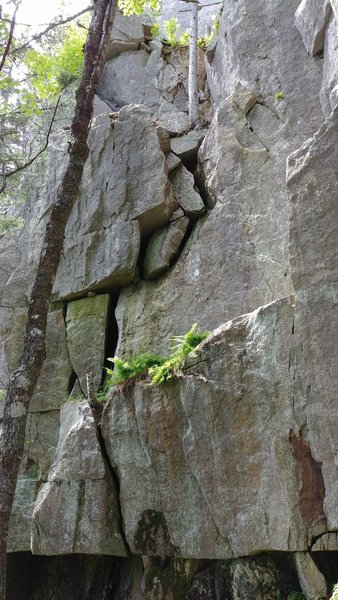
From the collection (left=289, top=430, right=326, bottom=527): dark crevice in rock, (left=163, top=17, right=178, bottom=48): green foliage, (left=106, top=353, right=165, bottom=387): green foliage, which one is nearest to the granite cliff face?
(left=289, top=430, right=326, bottom=527): dark crevice in rock

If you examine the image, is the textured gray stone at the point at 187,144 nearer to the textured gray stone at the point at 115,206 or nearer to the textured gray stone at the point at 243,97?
the textured gray stone at the point at 115,206

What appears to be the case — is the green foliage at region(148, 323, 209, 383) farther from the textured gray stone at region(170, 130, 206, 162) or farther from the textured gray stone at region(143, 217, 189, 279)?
Result: the textured gray stone at region(170, 130, 206, 162)

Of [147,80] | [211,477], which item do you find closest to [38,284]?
[211,477]

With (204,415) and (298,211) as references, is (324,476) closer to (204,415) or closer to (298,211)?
(204,415)

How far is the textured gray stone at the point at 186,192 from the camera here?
13.0 metres

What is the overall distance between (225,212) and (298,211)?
3.90 meters

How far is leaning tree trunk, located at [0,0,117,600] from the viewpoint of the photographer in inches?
292

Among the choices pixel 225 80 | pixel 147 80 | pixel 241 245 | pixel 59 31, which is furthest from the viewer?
pixel 59 31

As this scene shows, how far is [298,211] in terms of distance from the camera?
332 inches

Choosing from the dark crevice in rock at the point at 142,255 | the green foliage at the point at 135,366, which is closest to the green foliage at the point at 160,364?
the green foliage at the point at 135,366

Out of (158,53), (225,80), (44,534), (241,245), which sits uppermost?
(158,53)

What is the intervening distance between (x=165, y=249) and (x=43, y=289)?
4.63m

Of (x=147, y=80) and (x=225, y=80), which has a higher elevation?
(x=147, y=80)

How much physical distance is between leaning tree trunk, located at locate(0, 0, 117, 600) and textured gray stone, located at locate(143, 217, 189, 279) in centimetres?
364
